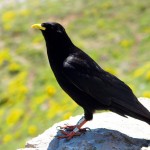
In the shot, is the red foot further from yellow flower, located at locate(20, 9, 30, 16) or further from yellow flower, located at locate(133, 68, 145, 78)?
yellow flower, located at locate(20, 9, 30, 16)

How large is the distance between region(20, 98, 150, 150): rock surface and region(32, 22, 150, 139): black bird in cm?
36

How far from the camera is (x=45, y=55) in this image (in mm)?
44406

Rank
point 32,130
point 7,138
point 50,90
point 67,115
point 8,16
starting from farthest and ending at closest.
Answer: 1. point 8,16
2. point 50,90
3. point 7,138
4. point 32,130
5. point 67,115

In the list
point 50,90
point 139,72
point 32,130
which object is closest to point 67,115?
point 32,130

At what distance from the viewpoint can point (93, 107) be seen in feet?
38.0

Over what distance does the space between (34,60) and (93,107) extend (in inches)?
1292

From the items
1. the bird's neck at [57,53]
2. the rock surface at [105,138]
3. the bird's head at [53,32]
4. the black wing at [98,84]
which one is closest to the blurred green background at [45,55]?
the rock surface at [105,138]

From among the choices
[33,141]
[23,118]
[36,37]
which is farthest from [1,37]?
[33,141]

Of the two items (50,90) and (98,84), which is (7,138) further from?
(98,84)

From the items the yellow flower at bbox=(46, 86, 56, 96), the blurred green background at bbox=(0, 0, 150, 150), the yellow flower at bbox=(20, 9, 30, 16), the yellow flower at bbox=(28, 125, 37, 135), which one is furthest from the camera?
the yellow flower at bbox=(20, 9, 30, 16)

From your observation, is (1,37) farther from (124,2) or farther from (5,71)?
(124,2)

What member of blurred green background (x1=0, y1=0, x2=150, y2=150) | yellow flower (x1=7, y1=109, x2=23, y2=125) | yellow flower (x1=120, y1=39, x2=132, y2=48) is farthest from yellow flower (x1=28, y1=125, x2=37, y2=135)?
yellow flower (x1=120, y1=39, x2=132, y2=48)

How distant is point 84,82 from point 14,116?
2358 centimetres

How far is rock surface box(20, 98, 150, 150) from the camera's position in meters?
11.4
